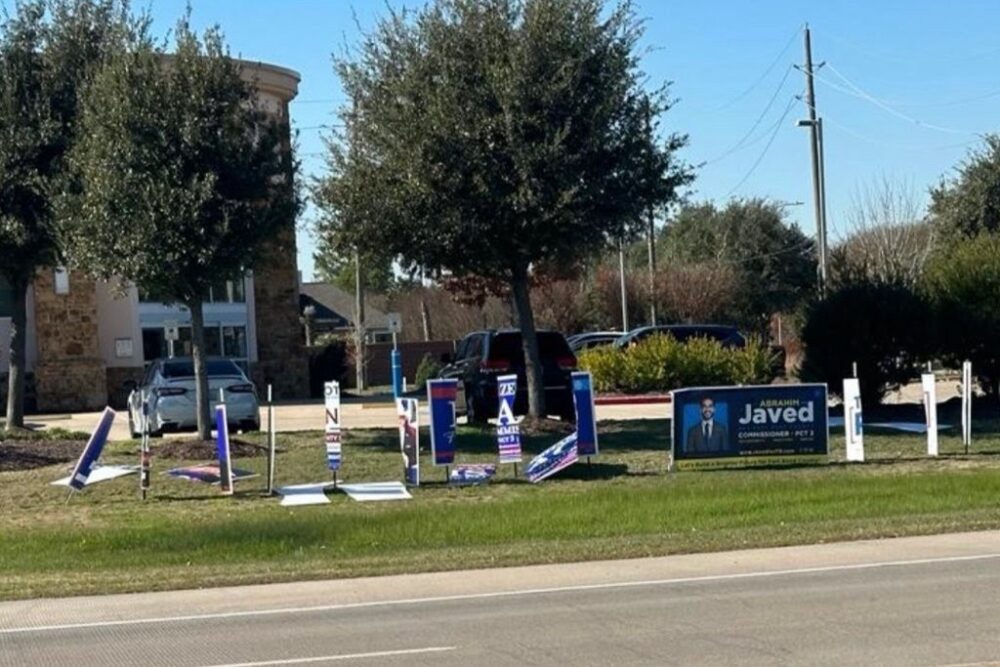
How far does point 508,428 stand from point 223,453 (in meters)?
3.71

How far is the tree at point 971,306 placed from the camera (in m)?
27.0

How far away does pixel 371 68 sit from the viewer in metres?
23.4

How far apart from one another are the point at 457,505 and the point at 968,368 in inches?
325

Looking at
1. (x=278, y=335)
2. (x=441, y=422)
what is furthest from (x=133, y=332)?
(x=441, y=422)

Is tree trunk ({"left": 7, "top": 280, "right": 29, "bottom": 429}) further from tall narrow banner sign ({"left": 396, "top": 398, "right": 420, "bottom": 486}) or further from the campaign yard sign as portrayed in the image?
the campaign yard sign

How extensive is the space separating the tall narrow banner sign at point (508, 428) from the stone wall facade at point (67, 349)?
970 inches

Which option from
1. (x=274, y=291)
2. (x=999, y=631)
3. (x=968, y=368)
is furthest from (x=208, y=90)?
(x=274, y=291)

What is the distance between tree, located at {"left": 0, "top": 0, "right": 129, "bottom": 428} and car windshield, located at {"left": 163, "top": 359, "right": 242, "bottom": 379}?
128 inches

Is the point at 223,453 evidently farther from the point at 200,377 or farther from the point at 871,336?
the point at 871,336

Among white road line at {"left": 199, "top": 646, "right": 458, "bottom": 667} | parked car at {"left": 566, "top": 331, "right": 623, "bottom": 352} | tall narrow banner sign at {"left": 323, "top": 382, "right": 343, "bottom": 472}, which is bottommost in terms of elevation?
white road line at {"left": 199, "top": 646, "right": 458, "bottom": 667}

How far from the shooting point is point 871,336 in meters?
26.9

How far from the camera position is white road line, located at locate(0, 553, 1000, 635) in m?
11.4

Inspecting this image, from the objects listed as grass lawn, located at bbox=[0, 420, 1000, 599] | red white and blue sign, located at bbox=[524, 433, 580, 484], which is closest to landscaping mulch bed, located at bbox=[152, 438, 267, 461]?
grass lawn, located at bbox=[0, 420, 1000, 599]

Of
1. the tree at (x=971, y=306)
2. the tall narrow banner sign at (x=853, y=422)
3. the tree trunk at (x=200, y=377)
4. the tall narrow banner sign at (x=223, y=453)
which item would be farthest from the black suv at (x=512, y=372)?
the tall narrow banner sign at (x=223, y=453)
